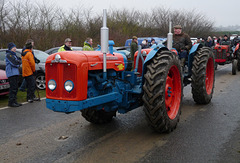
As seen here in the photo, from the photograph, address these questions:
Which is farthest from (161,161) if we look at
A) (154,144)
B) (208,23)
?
(208,23)

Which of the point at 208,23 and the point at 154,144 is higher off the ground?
the point at 208,23

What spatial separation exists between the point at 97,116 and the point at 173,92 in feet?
5.25

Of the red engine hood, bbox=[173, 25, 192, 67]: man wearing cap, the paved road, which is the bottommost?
the paved road

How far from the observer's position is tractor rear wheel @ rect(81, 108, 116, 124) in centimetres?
518

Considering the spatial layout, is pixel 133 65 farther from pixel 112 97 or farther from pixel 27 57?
pixel 27 57

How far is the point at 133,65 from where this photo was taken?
17.7 ft

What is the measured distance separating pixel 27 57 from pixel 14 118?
7.79 feet

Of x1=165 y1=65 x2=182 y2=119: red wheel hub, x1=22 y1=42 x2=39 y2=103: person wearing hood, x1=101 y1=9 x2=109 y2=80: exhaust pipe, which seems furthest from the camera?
x1=22 y1=42 x2=39 y2=103: person wearing hood

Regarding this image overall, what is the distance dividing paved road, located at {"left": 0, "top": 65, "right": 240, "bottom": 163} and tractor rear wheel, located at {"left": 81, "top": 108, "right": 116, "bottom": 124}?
0.44 feet

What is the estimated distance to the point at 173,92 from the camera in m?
5.48

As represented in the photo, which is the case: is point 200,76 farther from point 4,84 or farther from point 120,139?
point 4,84

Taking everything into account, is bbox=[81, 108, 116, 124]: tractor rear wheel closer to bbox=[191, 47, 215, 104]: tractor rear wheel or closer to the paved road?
the paved road

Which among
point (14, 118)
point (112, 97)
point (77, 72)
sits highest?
point (77, 72)

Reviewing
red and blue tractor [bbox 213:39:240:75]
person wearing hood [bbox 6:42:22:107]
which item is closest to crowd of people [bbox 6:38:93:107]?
person wearing hood [bbox 6:42:22:107]
